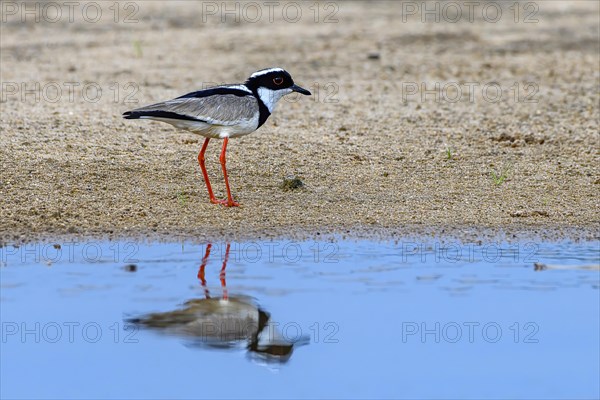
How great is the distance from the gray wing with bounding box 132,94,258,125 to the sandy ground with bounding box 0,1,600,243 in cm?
68

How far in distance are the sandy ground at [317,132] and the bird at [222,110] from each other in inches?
22.0

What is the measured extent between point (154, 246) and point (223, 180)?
2.02 m

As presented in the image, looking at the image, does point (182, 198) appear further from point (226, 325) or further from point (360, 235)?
point (226, 325)

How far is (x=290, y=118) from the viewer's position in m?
13.0

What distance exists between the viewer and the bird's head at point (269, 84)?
986cm

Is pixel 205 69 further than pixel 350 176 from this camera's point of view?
Yes

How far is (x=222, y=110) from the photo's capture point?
953cm

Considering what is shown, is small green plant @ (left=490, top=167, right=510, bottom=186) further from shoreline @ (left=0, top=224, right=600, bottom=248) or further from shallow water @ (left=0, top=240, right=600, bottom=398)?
shallow water @ (left=0, top=240, right=600, bottom=398)

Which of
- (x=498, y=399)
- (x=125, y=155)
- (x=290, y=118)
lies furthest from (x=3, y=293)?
(x=290, y=118)

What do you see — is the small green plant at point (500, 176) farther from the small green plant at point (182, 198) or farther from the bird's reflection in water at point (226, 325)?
the bird's reflection in water at point (226, 325)

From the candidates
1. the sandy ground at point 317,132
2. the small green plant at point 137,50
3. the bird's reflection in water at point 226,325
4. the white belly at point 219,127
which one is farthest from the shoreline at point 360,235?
the small green plant at point 137,50

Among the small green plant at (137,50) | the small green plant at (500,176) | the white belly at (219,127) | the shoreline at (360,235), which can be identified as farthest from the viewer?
the small green plant at (137,50)

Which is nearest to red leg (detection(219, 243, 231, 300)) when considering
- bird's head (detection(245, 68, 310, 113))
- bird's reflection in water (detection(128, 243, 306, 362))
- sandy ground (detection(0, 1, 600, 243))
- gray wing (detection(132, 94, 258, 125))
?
bird's reflection in water (detection(128, 243, 306, 362))

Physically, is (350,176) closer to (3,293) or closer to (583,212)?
(583,212)
